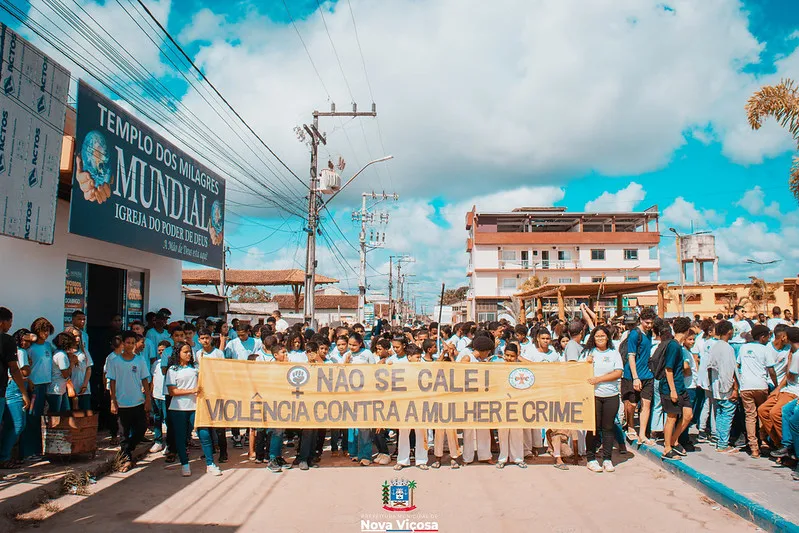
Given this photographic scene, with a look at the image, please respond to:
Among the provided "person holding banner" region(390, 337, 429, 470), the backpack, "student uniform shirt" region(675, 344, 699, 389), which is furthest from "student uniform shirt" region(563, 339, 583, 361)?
"person holding banner" region(390, 337, 429, 470)

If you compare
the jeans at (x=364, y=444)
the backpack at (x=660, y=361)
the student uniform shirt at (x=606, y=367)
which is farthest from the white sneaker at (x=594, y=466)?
the jeans at (x=364, y=444)

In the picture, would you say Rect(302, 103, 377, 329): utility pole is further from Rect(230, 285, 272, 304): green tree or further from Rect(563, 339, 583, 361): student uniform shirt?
Rect(230, 285, 272, 304): green tree

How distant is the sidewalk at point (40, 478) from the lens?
5.69 metres

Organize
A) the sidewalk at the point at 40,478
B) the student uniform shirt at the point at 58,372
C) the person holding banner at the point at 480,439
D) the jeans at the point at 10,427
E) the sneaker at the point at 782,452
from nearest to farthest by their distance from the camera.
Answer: the sidewalk at the point at 40,478 → the jeans at the point at 10,427 → the sneaker at the point at 782,452 → the student uniform shirt at the point at 58,372 → the person holding banner at the point at 480,439

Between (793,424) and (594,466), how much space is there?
2.19 metres

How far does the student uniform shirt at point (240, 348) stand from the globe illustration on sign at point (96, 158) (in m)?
3.18

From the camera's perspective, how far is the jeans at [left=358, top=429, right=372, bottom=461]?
25.0 ft

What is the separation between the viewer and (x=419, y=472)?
23.9 ft

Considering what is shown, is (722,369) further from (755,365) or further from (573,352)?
(573,352)

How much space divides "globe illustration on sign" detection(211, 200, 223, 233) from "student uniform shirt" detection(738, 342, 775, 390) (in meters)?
11.4

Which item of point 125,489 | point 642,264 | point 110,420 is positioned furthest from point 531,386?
point 642,264

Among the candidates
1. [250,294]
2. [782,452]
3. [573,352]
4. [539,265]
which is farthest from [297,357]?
[250,294]

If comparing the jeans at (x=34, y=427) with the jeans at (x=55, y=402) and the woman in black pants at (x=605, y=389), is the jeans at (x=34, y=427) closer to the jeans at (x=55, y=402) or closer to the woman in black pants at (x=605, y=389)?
the jeans at (x=55, y=402)

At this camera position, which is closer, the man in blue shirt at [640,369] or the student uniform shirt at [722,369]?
the student uniform shirt at [722,369]
